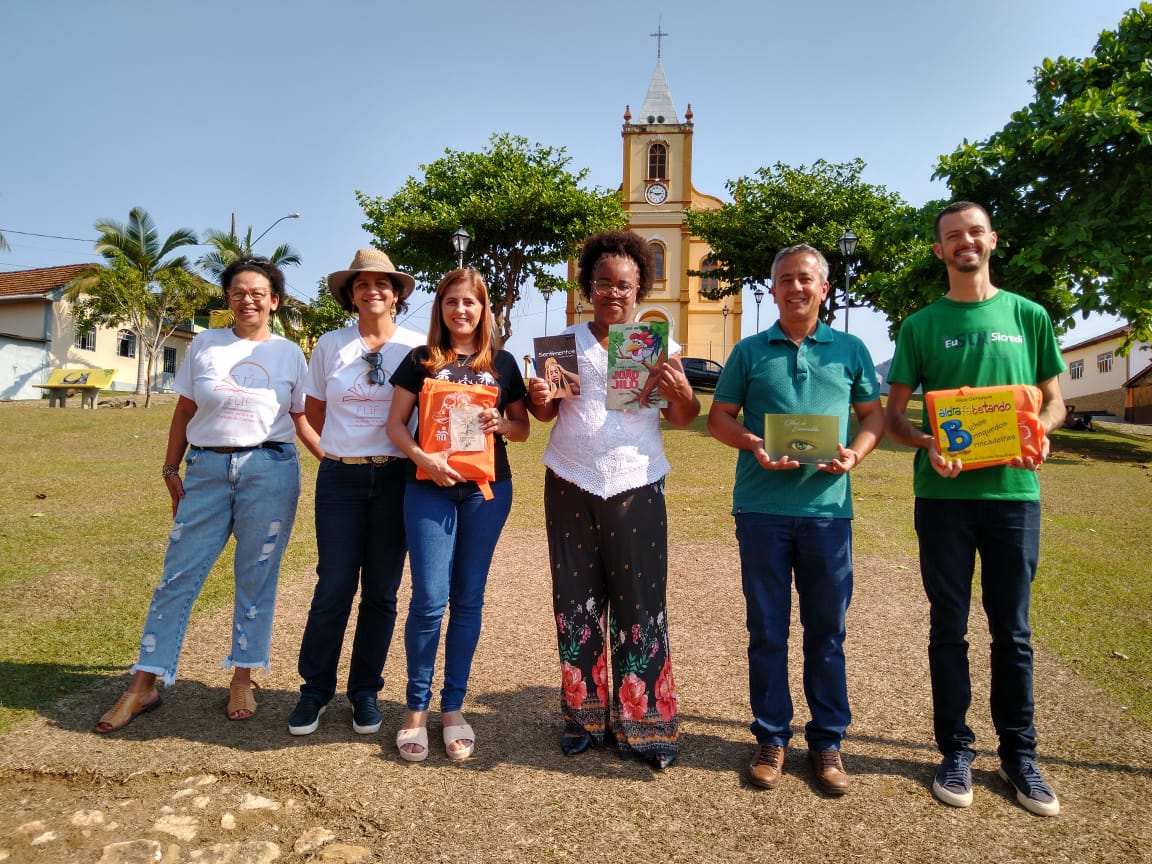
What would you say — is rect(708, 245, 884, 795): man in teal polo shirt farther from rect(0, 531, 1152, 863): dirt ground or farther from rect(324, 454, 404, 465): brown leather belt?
rect(324, 454, 404, 465): brown leather belt

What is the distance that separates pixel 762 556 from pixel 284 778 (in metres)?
2.17

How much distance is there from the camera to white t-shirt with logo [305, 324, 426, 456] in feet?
11.4

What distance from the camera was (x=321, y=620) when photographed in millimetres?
3590

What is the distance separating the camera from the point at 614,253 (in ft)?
11.1

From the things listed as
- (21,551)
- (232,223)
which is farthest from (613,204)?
(21,551)

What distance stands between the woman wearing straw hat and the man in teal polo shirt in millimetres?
1625

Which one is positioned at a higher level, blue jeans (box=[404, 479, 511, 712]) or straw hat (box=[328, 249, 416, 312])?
straw hat (box=[328, 249, 416, 312])

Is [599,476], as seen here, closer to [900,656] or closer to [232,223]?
[900,656]

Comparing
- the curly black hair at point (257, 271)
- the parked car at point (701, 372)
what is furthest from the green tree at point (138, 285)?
the curly black hair at point (257, 271)

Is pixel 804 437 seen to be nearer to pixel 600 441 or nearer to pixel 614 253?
pixel 600 441

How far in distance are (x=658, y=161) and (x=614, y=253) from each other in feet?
140

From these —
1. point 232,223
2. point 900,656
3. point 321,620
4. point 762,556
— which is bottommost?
point 900,656

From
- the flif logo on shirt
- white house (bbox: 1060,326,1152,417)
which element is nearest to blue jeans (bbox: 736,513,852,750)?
the flif logo on shirt

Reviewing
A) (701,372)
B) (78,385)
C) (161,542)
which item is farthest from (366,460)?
(701,372)
